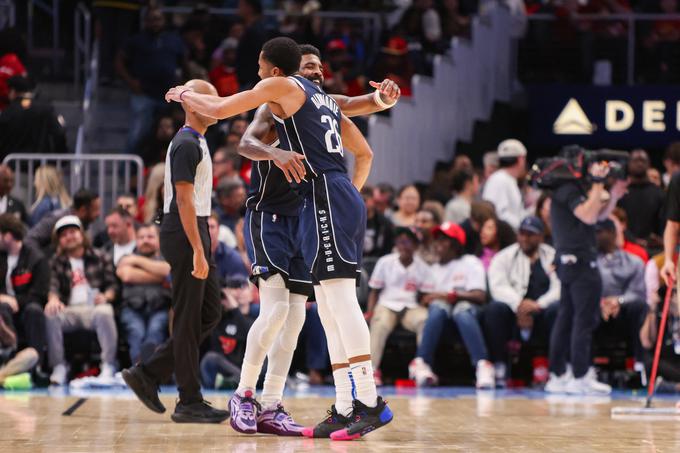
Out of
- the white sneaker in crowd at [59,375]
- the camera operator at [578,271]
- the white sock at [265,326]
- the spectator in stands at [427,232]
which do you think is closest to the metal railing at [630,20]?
the spectator in stands at [427,232]

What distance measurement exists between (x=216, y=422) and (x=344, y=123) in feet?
6.42

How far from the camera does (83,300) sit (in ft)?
36.9

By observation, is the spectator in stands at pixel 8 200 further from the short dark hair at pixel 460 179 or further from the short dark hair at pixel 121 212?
the short dark hair at pixel 460 179

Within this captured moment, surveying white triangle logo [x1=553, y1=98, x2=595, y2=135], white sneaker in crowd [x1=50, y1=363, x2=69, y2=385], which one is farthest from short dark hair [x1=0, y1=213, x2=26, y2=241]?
white triangle logo [x1=553, y1=98, x2=595, y2=135]

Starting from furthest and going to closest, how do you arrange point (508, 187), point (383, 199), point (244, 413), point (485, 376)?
1. point (383, 199)
2. point (508, 187)
3. point (485, 376)
4. point (244, 413)

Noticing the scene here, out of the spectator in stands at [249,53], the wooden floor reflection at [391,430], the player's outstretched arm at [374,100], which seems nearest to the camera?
the wooden floor reflection at [391,430]

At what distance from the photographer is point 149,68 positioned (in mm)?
14930

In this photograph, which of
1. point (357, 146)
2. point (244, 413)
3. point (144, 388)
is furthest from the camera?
point (144, 388)

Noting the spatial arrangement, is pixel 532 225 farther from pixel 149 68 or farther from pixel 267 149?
pixel 149 68

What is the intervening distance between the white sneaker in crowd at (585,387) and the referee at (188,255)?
3.71 m

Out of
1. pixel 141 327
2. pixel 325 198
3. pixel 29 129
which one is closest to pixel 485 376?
pixel 141 327

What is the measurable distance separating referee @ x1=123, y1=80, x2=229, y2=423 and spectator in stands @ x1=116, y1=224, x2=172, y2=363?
307 centimetres

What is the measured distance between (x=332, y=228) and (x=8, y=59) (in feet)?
29.1

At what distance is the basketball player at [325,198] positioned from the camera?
6766 millimetres
